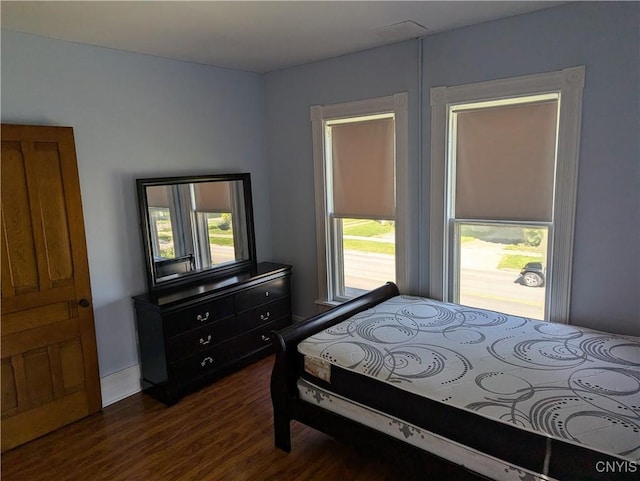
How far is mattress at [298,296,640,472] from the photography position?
1606mm

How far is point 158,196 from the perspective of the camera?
10.6ft

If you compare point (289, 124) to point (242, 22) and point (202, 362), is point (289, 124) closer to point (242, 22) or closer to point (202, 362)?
point (242, 22)

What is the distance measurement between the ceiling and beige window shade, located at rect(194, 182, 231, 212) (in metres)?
1.04

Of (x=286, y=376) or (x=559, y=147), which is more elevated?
(x=559, y=147)

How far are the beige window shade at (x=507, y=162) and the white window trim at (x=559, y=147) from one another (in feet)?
0.25

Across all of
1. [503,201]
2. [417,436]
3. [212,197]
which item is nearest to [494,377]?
[417,436]

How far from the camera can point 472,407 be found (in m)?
1.76

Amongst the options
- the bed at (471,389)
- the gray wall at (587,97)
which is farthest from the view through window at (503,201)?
the bed at (471,389)

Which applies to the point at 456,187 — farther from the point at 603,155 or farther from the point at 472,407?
the point at 472,407

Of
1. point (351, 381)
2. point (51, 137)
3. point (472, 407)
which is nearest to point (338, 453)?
point (351, 381)

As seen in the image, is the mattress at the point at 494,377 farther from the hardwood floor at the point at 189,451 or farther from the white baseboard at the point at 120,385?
the white baseboard at the point at 120,385

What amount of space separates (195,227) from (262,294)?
82 centimetres

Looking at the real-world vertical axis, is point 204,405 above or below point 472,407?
Answer: below

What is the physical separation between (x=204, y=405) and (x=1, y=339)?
1.35 meters
